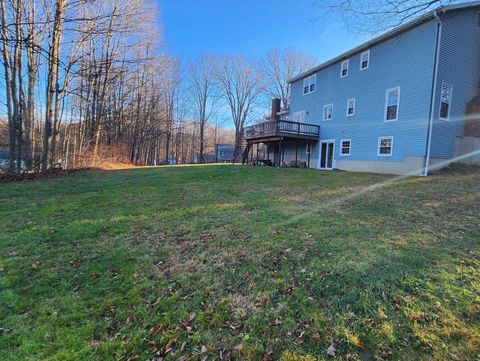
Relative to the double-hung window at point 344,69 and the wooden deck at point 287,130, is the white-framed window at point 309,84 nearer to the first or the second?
the double-hung window at point 344,69

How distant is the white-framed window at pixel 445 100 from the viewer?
39.6 feet

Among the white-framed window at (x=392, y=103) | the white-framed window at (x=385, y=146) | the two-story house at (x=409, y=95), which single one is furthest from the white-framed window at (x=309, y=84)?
the white-framed window at (x=385, y=146)

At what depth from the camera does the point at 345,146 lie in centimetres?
1630

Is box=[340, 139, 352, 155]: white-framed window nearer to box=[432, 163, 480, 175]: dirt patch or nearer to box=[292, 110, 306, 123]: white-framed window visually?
box=[292, 110, 306, 123]: white-framed window

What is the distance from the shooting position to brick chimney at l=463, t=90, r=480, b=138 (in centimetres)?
1294

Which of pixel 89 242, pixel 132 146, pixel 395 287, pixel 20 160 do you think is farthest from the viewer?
pixel 132 146

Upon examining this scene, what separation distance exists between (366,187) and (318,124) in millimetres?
10812

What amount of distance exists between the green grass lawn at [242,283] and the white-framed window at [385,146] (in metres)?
7.82

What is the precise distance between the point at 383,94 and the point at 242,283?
14638 millimetres

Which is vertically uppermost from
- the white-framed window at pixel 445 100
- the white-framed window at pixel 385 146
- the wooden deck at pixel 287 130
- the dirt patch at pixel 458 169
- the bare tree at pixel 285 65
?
the bare tree at pixel 285 65

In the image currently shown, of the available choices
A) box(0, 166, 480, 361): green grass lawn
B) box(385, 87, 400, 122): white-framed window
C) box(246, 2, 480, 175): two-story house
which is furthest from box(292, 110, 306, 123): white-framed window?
box(0, 166, 480, 361): green grass lawn

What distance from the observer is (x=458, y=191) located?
7586 mm

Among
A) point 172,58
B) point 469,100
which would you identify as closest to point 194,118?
point 172,58

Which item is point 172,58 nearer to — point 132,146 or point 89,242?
point 132,146
